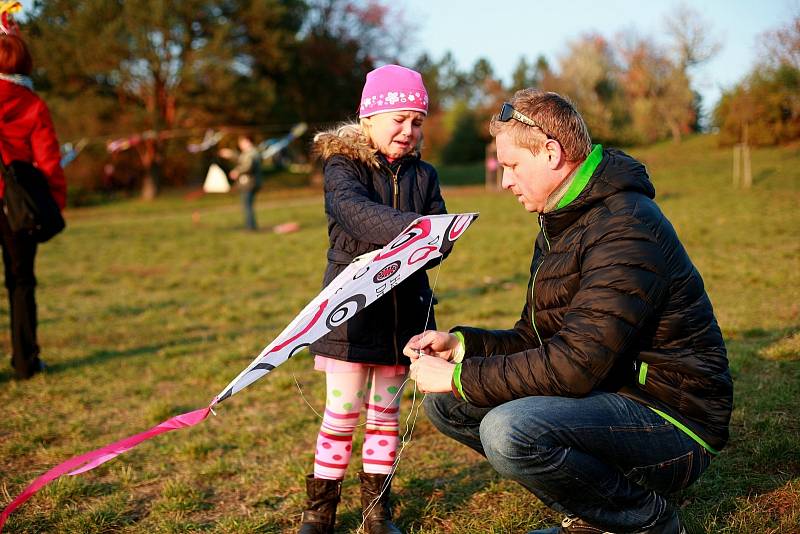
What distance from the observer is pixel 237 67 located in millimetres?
30453

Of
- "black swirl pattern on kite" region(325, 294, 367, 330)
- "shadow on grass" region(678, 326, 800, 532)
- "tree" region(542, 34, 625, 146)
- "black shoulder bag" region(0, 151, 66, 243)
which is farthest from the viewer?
"tree" region(542, 34, 625, 146)

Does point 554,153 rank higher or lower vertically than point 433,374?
higher

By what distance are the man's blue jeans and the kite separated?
65 cm

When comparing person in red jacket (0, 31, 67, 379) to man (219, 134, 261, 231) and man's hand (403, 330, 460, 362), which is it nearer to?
man's hand (403, 330, 460, 362)

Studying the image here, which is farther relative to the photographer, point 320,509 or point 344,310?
point 320,509

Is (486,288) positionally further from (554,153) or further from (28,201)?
(554,153)

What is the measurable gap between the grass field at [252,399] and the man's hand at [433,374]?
784 millimetres

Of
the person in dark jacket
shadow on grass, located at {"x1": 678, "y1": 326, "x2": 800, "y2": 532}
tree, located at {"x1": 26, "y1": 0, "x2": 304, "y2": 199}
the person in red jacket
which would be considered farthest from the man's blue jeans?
tree, located at {"x1": 26, "y1": 0, "x2": 304, "y2": 199}

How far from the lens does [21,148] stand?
4957 mm

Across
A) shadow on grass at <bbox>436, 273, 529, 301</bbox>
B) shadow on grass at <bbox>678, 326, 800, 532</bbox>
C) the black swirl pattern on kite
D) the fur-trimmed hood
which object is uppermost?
the fur-trimmed hood

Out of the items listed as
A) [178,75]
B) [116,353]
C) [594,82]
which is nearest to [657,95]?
[594,82]

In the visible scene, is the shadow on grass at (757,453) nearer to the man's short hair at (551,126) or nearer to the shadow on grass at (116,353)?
the man's short hair at (551,126)

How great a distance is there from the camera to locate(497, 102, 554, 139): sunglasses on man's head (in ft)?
8.24

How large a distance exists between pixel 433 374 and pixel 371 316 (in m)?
0.58
